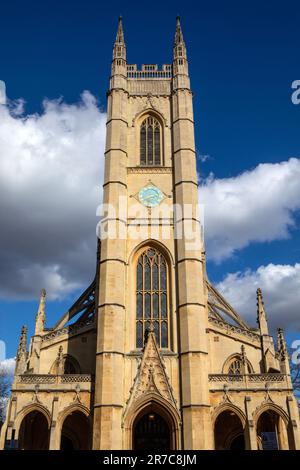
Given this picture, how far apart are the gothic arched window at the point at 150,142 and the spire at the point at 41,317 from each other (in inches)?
419

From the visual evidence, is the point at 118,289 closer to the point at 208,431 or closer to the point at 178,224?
the point at 178,224

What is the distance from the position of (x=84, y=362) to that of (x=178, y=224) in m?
9.68

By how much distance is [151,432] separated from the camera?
26.0 m

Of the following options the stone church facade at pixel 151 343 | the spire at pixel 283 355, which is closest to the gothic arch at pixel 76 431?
the stone church facade at pixel 151 343

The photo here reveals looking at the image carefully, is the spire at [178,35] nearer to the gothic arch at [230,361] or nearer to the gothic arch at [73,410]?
the gothic arch at [230,361]

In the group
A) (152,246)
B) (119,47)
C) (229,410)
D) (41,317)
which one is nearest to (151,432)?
(229,410)

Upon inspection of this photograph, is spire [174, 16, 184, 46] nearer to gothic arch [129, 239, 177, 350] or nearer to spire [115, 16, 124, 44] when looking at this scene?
spire [115, 16, 124, 44]

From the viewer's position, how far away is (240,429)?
2716 centimetres

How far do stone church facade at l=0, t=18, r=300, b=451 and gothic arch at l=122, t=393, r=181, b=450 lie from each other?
0.17 feet

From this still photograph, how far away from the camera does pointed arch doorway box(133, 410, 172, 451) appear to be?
25641mm

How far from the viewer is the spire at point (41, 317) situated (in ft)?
97.8

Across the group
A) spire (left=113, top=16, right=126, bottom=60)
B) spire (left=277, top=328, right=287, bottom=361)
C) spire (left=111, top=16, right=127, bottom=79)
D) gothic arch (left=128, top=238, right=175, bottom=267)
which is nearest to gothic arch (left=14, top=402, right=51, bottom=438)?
gothic arch (left=128, top=238, right=175, bottom=267)

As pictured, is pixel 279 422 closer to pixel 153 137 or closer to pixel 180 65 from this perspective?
pixel 153 137

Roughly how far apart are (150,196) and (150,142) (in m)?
4.39
